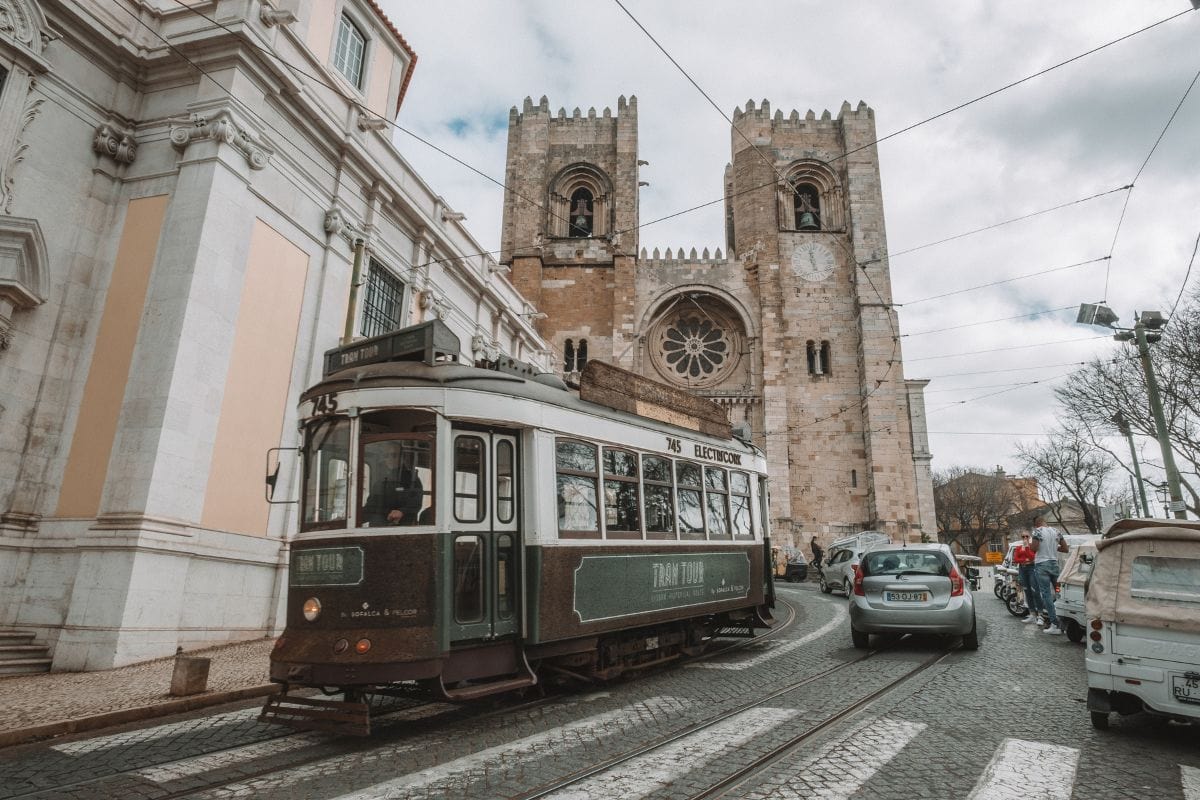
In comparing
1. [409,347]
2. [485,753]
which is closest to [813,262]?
[409,347]

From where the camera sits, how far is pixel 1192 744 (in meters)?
4.77

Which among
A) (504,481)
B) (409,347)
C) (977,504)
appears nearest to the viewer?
(504,481)

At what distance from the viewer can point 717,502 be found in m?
8.35

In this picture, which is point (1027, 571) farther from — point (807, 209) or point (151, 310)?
point (807, 209)

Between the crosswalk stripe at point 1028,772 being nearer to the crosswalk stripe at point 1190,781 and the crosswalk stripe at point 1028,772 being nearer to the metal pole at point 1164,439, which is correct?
the crosswalk stripe at point 1190,781

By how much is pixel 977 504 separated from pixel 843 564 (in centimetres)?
5021

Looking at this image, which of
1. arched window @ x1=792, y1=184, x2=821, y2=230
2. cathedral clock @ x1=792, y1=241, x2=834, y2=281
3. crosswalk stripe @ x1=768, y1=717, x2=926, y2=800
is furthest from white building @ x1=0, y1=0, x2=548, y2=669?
arched window @ x1=792, y1=184, x2=821, y2=230

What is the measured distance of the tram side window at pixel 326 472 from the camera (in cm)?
533

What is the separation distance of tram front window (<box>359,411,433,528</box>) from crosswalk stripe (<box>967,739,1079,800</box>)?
13.2 feet

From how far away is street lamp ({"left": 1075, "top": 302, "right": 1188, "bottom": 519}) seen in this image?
40.9ft

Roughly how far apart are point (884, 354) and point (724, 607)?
24.0m

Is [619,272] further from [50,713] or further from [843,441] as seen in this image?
[50,713]

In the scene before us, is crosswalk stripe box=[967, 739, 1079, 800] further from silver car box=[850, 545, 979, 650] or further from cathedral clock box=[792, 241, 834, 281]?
cathedral clock box=[792, 241, 834, 281]

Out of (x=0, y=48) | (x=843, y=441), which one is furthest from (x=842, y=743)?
(x=843, y=441)
